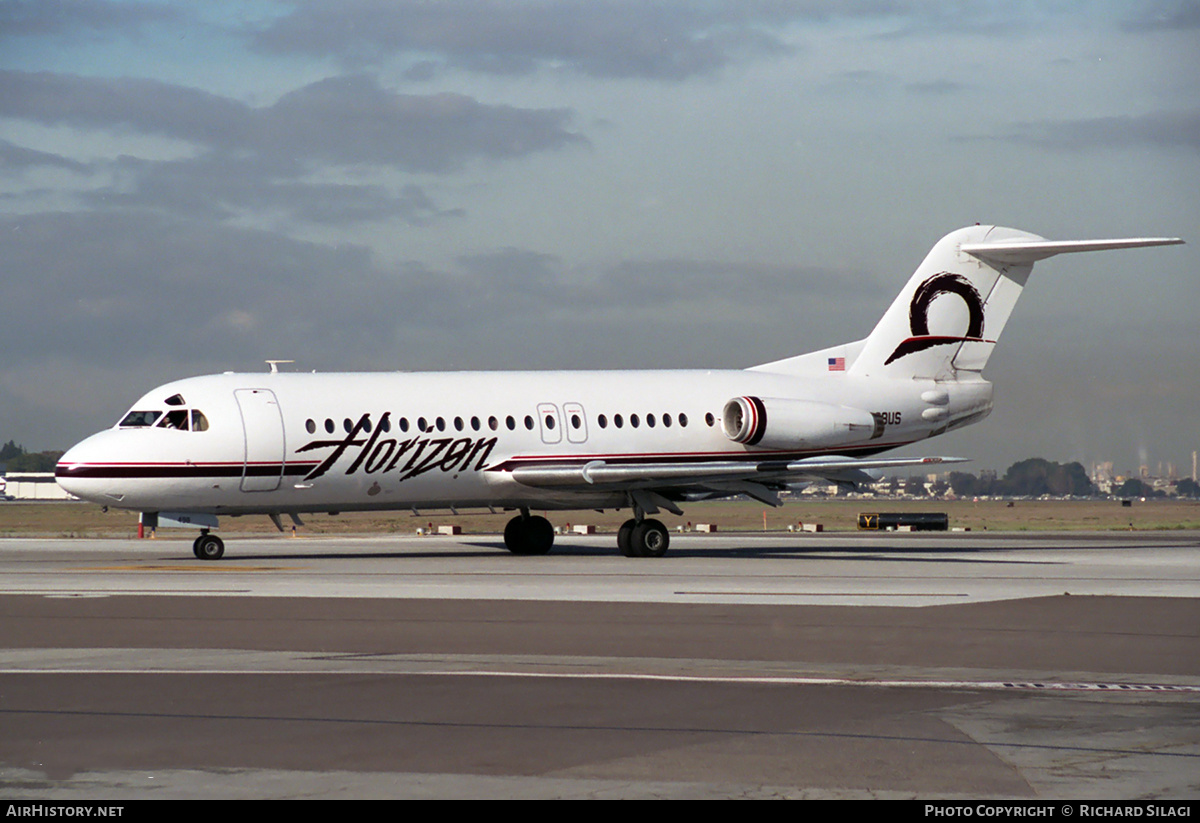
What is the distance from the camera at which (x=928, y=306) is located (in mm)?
36219

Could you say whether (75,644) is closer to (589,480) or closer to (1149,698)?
(1149,698)

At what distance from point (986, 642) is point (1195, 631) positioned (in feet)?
9.46

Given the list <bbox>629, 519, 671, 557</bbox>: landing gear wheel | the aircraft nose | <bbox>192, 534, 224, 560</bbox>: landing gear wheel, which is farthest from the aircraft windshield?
<bbox>629, 519, 671, 557</bbox>: landing gear wheel

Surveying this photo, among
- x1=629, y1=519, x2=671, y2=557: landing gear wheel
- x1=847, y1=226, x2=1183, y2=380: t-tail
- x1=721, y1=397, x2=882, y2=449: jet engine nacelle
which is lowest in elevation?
x1=629, y1=519, x2=671, y2=557: landing gear wheel

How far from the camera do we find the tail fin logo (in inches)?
1422

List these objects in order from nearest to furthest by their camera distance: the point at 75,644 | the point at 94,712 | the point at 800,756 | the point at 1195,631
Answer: the point at 800,756 → the point at 94,712 → the point at 75,644 → the point at 1195,631

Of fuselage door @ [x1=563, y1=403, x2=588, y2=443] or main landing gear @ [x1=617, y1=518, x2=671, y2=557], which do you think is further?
fuselage door @ [x1=563, y1=403, x2=588, y2=443]

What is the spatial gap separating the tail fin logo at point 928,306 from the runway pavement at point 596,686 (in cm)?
1199

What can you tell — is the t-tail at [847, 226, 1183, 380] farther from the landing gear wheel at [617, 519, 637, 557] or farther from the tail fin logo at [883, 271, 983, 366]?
the landing gear wheel at [617, 519, 637, 557]

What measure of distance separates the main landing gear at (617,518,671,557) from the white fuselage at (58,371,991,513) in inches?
42.8

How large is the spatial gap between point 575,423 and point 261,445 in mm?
7254

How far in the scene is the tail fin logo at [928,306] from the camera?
3612 centimetres

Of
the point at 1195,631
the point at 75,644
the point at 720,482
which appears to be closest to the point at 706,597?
the point at 1195,631
